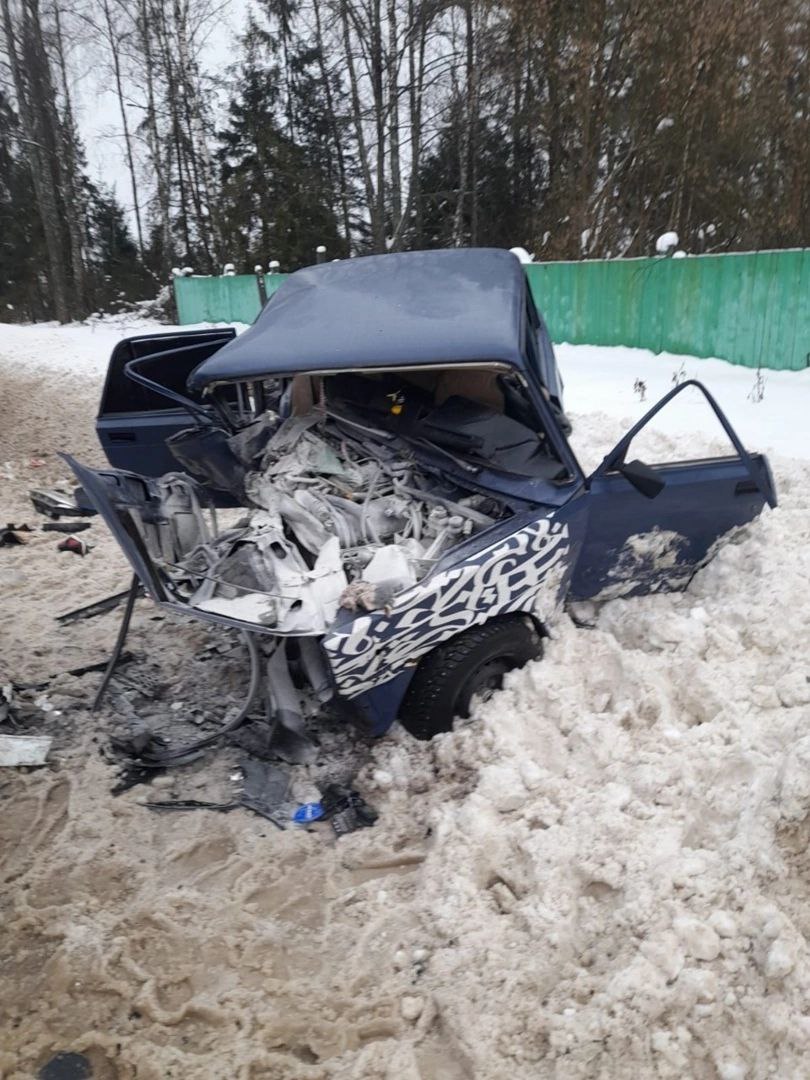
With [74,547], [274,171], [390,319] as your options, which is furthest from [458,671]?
[274,171]

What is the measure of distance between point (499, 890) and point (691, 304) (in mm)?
10190

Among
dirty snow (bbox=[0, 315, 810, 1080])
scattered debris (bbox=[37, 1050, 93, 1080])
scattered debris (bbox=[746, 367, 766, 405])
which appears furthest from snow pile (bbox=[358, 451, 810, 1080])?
scattered debris (bbox=[746, 367, 766, 405])

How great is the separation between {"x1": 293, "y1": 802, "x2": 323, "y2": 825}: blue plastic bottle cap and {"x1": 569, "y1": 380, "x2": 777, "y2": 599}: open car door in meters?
1.64

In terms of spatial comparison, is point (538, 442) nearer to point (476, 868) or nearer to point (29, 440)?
point (476, 868)

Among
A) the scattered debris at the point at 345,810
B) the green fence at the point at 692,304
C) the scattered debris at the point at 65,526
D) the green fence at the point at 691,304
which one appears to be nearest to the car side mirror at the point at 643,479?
the scattered debris at the point at 345,810

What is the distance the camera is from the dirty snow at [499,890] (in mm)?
2258

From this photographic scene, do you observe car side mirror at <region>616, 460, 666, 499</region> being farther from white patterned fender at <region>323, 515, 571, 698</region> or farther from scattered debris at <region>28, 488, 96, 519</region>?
scattered debris at <region>28, 488, 96, 519</region>

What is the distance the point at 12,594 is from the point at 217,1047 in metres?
3.85

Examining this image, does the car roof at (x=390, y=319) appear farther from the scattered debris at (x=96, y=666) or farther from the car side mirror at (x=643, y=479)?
the scattered debris at (x=96, y=666)

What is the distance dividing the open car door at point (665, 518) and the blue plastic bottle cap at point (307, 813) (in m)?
1.64

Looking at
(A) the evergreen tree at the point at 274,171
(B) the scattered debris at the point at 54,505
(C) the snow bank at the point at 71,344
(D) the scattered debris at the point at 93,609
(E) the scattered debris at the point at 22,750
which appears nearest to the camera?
(E) the scattered debris at the point at 22,750

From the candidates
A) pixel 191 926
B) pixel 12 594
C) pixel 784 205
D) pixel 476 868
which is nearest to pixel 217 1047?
pixel 191 926

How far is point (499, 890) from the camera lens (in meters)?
2.76

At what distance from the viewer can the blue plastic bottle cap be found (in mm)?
3234
